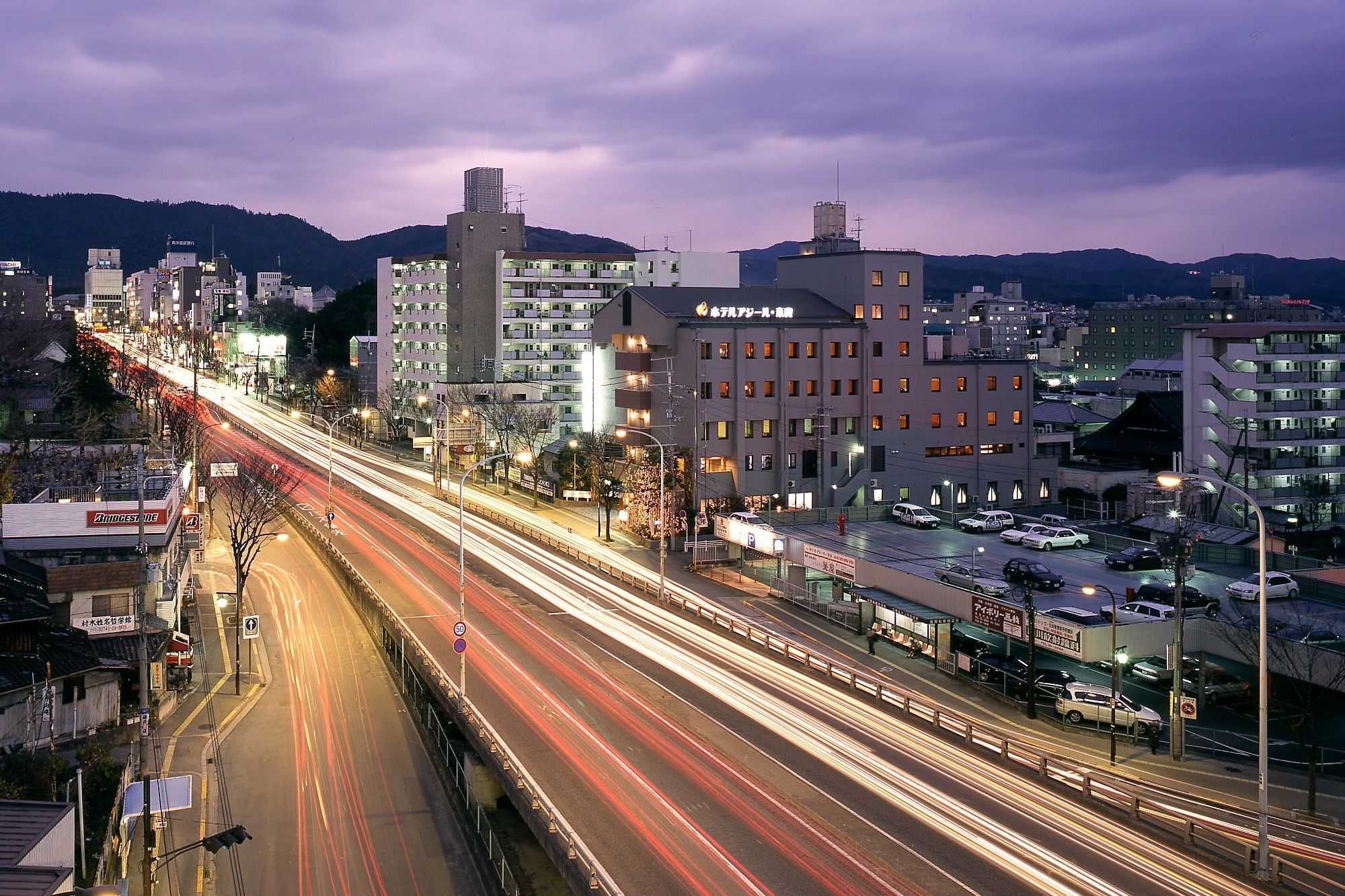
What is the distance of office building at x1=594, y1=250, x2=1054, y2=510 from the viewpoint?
207ft

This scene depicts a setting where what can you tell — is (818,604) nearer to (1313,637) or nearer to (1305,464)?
(1313,637)

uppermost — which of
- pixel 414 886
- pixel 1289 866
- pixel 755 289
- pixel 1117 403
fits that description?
pixel 755 289

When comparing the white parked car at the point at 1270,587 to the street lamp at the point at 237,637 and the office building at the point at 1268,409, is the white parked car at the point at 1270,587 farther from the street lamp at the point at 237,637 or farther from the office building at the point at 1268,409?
the street lamp at the point at 237,637

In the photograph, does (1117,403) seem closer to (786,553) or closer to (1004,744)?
(786,553)

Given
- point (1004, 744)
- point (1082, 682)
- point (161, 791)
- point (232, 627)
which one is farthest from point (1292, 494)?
point (161, 791)

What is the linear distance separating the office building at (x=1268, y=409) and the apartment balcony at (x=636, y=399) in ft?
105

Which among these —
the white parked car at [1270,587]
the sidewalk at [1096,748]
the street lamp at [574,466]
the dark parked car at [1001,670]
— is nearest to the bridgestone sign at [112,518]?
the sidewalk at [1096,748]

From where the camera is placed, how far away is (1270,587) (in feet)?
126

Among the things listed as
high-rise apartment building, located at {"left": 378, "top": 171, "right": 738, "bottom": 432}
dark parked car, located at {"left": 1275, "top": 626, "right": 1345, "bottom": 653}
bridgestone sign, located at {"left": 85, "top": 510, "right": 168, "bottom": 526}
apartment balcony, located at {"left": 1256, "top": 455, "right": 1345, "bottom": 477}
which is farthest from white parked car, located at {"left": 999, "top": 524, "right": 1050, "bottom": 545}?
high-rise apartment building, located at {"left": 378, "top": 171, "right": 738, "bottom": 432}

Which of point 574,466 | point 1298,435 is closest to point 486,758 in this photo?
point 574,466

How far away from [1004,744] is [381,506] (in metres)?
50.6

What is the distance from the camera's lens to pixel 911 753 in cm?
2595

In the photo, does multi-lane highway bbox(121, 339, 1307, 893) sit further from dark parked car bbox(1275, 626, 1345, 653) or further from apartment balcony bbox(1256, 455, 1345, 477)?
apartment balcony bbox(1256, 455, 1345, 477)

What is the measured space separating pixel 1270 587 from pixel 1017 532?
37.4ft
